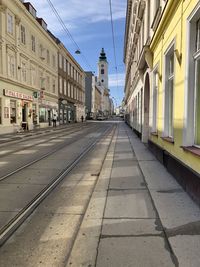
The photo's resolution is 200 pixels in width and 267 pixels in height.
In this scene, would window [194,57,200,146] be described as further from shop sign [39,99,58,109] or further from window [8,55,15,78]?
shop sign [39,99,58,109]

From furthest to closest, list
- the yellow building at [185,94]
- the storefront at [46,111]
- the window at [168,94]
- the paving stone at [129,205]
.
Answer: the storefront at [46,111], the window at [168,94], the yellow building at [185,94], the paving stone at [129,205]

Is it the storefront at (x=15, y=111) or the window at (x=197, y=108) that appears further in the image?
the storefront at (x=15, y=111)

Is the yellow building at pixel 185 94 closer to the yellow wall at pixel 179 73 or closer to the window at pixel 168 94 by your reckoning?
the yellow wall at pixel 179 73

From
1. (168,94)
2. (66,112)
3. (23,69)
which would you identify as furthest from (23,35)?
(168,94)

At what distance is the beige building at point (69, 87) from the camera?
1807 inches

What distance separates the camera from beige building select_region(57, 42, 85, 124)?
4591cm

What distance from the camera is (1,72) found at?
2355cm

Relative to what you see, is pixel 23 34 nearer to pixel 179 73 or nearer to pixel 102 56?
pixel 179 73

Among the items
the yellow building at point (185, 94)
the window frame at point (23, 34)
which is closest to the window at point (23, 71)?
the window frame at point (23, 34)

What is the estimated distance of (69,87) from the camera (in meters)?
53.1

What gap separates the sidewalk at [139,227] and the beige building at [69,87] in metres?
39.7

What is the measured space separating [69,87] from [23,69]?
24367mm

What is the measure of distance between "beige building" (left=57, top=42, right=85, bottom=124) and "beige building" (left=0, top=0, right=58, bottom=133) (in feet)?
19.9

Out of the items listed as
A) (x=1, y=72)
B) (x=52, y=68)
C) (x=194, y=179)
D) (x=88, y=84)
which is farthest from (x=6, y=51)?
(x=88, y=84)
